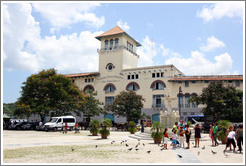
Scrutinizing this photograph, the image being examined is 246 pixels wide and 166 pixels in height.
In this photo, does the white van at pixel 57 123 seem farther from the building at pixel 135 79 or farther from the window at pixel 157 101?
the window at pixel 157 101

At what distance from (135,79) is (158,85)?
4725 mm

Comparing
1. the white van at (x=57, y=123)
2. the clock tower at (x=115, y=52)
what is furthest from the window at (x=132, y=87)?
the white van at (x=57, y=123)

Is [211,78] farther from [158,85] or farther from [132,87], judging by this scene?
[132,87]

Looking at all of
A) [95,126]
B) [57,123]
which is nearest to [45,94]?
[57,123]

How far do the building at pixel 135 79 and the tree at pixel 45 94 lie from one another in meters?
12.1

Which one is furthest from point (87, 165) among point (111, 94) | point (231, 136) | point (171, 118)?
point (111, 94)

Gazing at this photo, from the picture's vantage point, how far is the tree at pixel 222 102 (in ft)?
101

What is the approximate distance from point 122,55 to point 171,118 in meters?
25.7

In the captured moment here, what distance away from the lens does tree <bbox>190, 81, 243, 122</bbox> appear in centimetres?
3081

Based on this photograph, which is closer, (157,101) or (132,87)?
(157,101)

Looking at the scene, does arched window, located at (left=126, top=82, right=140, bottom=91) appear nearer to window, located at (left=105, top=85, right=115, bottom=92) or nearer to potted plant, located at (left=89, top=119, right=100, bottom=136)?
window, located at (left=105, top=85, right=115, bottom=92)

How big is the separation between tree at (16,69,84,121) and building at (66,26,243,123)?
12066 millimetres

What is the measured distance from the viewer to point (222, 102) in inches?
1224

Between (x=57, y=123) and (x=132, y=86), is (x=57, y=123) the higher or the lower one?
the lower one
